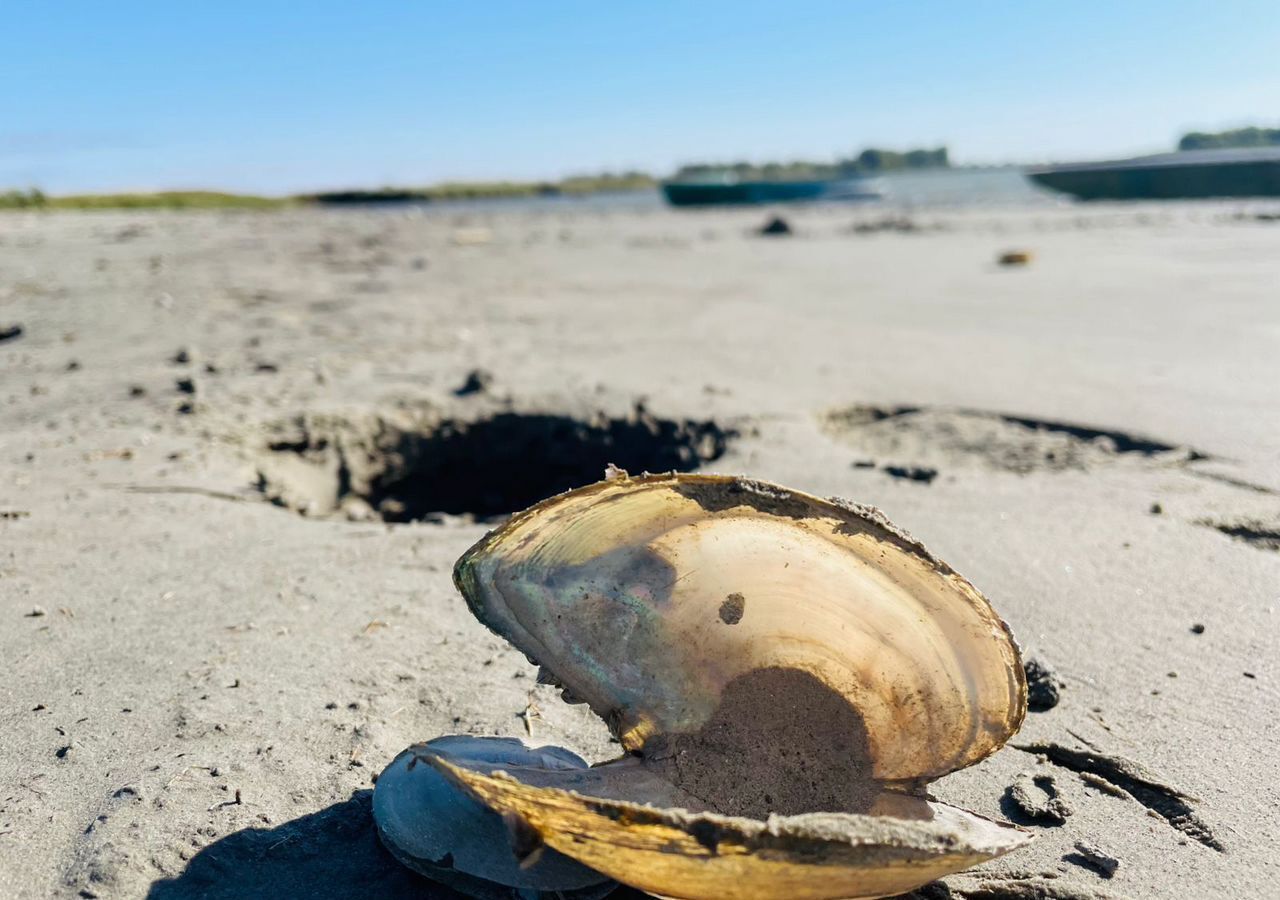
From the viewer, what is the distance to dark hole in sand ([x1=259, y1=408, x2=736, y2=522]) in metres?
4.29

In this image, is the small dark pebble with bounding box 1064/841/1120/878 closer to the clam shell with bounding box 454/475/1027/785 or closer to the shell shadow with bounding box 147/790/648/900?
the clam shell with bounding box 454/475/1027/785

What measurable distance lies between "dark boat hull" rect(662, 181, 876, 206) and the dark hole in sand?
32.3 meters

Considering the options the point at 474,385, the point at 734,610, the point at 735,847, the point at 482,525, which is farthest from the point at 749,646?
the point at 474,385

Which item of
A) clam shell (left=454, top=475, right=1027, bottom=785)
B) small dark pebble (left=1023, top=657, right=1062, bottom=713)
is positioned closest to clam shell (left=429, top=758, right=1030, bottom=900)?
clam shell (left=454, top=475, right=1027, bottom=785)

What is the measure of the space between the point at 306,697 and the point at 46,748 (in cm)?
51

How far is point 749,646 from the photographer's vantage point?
5.86 ft

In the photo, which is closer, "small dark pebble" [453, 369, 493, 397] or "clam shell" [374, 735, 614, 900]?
"clam shell" [374, 735, 614, 900]

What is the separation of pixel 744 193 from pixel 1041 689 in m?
35.9

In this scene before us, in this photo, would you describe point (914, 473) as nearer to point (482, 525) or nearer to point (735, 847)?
point (482, 525)

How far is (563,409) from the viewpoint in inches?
182

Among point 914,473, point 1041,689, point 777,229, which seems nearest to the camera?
point 1041,689

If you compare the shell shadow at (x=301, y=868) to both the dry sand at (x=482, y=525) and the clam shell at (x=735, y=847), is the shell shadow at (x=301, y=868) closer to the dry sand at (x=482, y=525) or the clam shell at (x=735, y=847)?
the dry sand at (x=482, y=525)

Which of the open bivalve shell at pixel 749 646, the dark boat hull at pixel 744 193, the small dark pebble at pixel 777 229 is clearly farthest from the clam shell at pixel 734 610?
the dark boat hull at pixel 744 193

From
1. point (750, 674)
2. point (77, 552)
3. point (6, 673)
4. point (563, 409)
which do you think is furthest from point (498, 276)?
point (750, 674)
